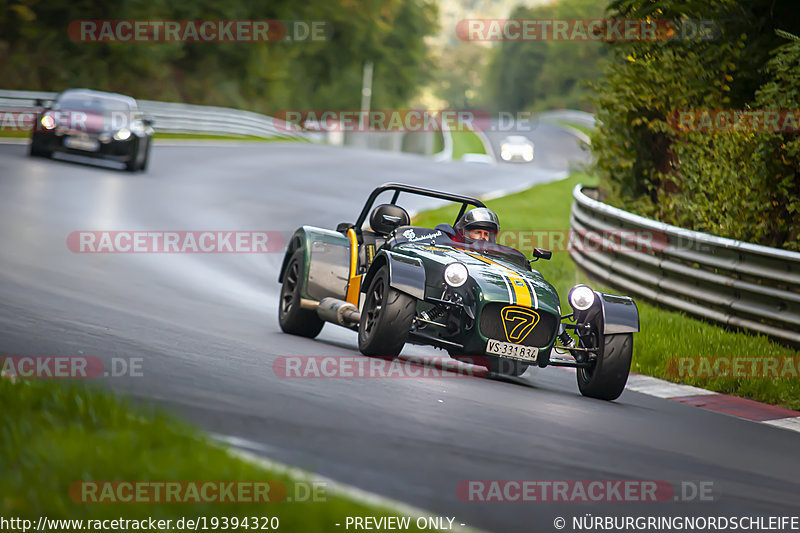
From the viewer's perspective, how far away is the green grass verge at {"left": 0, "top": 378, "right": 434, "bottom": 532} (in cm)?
397

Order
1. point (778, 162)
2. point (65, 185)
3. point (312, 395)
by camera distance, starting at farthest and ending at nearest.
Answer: point (65, 185) < point (778, 162) < point (312, 395)

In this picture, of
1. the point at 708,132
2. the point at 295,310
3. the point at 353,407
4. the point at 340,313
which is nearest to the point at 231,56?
the point at 708,132

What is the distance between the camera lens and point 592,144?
1748 centimetres

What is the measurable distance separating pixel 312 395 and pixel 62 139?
59.1ft

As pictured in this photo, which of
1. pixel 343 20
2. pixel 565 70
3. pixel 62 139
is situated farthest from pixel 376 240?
pixel 565 70

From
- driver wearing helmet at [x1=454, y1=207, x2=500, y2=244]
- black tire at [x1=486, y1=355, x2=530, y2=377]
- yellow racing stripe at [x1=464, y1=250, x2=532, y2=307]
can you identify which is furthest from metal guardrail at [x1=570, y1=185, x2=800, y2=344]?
black tire at [x1=486, y1=355, x2=530, y2=377]

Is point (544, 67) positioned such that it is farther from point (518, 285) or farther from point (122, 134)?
point (518, 285)

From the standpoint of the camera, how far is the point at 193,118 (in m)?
43.2

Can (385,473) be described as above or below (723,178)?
below

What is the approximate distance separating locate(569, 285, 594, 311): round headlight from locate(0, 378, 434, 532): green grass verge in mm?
4341

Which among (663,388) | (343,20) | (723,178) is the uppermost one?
(343,20)

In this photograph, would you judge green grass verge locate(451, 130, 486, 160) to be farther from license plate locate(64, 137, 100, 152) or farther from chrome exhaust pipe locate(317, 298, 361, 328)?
chrome exhaust pipe locate(317, 298, 361, 328)

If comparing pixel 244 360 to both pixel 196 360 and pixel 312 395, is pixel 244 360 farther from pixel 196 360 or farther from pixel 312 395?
pixel 312 395

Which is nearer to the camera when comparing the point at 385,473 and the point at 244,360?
the point at 385,473
